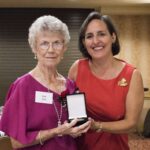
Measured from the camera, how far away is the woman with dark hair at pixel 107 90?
183 centimetres

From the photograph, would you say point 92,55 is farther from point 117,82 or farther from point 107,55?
point 117,82

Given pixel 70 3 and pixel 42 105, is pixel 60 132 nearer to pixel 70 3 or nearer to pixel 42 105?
pixel 42 105

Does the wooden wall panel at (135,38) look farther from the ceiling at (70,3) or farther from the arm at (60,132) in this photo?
the arm at (60,132)

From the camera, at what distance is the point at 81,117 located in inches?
60.4

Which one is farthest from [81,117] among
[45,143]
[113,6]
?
[113,6]

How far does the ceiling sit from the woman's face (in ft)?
12.8

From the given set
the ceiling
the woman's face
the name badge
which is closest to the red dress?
the woman's face

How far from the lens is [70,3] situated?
235 inches

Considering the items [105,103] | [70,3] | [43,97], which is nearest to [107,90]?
[105,103]

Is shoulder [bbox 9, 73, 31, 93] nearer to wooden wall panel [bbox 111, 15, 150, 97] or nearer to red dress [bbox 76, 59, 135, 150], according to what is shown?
red dress [bbox 76, 59, 135, 150]

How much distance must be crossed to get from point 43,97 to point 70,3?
462 centimetres

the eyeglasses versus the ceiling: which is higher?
the ceiling

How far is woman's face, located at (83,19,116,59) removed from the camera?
184 cm

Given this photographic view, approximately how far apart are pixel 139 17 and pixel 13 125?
5221 mm
